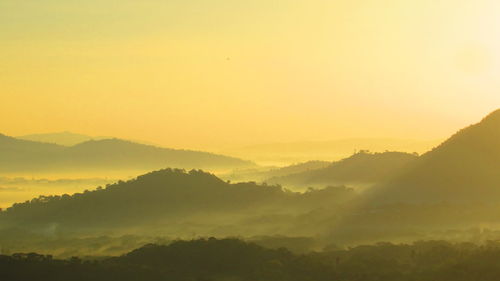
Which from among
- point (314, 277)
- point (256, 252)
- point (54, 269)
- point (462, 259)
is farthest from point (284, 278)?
point (54, 269)

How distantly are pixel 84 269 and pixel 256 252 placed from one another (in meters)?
38.2

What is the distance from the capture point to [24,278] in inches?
5655

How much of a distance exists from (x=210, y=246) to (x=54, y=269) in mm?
38281

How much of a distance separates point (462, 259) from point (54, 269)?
7497 cm

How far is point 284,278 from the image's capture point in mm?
149750

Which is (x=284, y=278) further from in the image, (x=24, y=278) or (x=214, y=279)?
(x=24, y=278)

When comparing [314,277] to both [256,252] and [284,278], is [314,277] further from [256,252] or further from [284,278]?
[256,252]

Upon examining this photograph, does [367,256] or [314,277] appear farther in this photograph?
[367,256]

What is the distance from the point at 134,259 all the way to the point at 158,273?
2254 cm

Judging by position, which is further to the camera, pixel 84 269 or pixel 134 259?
pixel 134 259

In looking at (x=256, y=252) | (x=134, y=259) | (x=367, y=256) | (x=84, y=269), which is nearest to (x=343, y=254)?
(x=367, y=256)

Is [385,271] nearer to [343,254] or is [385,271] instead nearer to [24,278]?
[343,254]

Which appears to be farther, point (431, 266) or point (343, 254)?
point (343, 254)

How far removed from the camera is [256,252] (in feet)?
548
